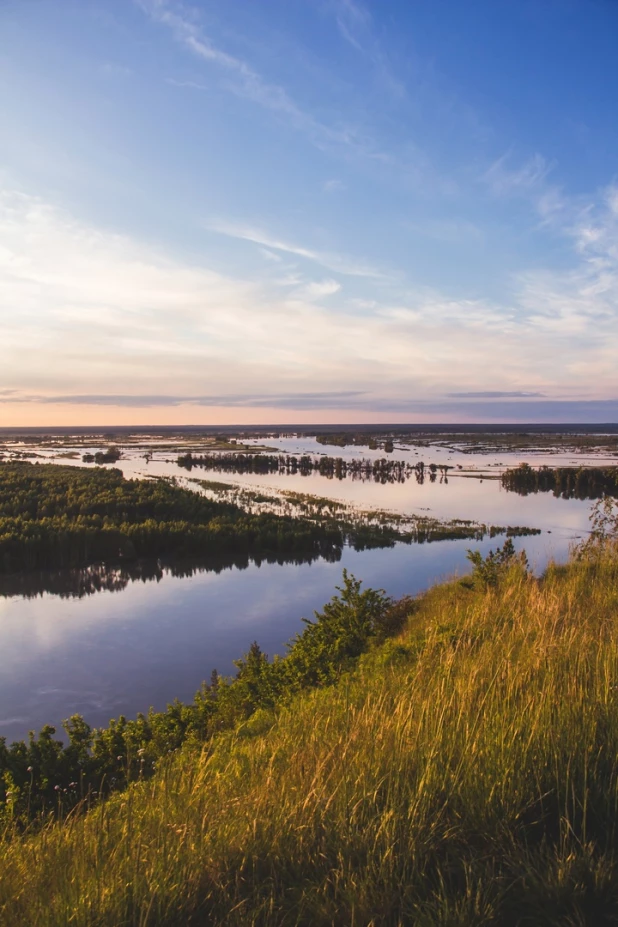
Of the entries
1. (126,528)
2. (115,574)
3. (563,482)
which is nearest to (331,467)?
(563,482)

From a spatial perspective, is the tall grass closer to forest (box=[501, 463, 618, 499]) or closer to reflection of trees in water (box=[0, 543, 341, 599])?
reflection of trees in water (box=[0, 543, 341, 599])

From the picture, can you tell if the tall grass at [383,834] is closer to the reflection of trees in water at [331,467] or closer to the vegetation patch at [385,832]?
the vegetation patch at [385,832]

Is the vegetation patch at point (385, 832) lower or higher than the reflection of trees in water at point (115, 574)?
higher

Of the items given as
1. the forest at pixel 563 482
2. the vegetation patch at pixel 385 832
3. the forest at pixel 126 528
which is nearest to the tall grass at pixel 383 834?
the vegetation patch at pixel 385 832

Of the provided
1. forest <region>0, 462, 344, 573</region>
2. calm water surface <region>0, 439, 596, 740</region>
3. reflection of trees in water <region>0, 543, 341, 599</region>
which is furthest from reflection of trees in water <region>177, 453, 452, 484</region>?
reflection of trees in water <region>0, 543, 341, 599</region>

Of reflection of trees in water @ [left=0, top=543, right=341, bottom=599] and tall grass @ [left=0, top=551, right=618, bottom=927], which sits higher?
tall grass @ [left=0, top=551, right=618, bottom=927]

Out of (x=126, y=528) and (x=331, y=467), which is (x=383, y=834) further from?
(x=331, y=467)

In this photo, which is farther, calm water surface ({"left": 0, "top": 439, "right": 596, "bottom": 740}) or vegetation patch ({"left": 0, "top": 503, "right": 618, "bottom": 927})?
calm water surface ({"left": 0, "top": 439, "right": 596, "bottom": 740})
